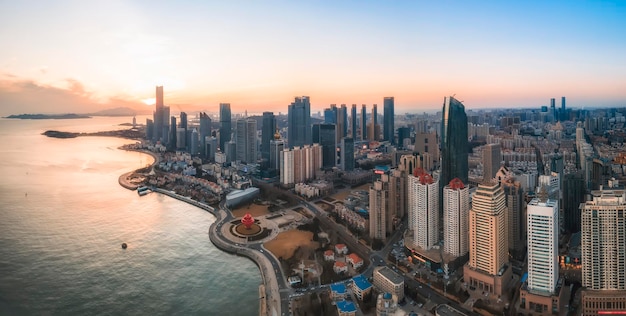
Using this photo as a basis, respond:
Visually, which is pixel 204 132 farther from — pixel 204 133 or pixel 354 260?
pixel 354 260

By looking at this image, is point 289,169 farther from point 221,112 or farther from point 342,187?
point 221,112

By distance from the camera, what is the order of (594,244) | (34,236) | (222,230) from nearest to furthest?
(594,244) → (34,236) → (222,230)

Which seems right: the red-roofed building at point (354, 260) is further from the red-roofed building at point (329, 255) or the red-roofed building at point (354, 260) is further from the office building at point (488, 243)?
the office building at point (488, 243)

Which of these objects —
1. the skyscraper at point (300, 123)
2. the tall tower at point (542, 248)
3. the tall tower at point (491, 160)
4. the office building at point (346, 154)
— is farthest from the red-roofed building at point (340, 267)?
the skyscraper at point (300, 123)

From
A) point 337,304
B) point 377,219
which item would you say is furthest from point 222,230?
point 337,304

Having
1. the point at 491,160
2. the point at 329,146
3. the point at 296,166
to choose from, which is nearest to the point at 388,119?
the point at 329,146

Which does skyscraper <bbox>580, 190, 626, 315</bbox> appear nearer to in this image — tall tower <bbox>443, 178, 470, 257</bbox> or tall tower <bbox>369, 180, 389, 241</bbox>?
tall tower <bbox>443, 178, 470, 257</bbox>
